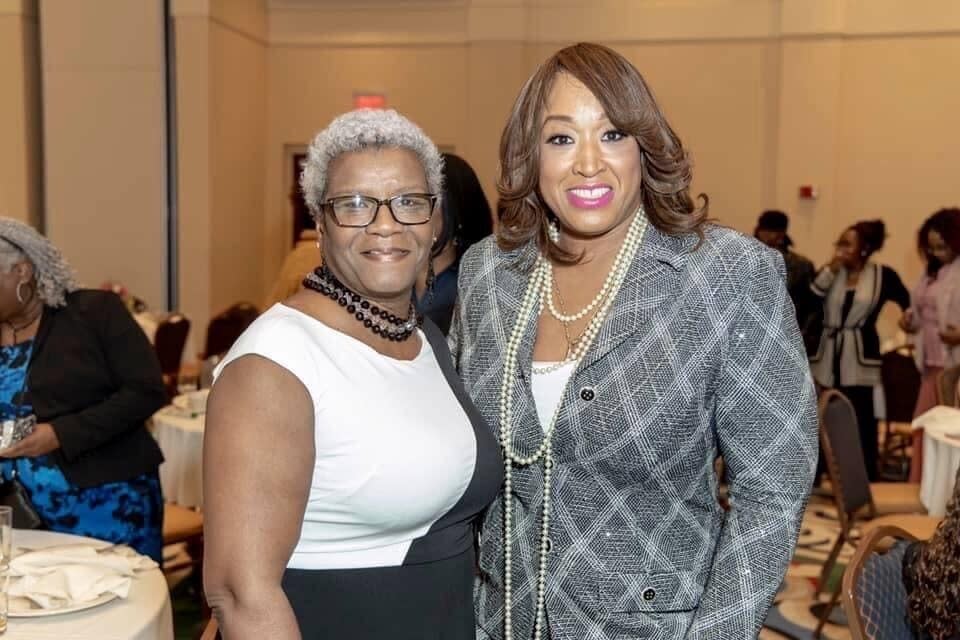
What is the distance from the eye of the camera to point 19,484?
129 inches

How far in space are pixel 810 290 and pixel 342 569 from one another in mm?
5973

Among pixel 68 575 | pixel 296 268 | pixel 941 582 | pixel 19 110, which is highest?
pixel 19 110

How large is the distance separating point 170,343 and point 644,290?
6.02 metres

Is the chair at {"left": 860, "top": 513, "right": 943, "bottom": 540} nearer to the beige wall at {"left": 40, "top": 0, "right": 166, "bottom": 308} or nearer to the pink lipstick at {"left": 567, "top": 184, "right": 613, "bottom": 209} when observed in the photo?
the pink lipstick at {"left": 567, "top": 184, "right": 613, "bottom": 209}

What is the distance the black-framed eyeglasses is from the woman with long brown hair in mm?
249

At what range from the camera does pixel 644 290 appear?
1.69 metres

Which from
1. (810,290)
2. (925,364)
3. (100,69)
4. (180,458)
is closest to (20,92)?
(100,69)

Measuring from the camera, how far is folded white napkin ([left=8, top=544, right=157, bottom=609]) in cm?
235

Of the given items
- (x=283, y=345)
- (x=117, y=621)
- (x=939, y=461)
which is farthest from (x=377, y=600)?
(x=939, y=461)

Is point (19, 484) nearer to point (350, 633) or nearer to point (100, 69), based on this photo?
point (350, 633)

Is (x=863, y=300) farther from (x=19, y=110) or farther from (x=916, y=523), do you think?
(x=19, y=110)

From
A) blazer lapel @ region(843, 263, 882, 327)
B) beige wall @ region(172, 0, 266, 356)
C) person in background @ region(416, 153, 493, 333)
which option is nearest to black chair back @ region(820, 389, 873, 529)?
person in background @ region(416, 153, 493, 333)

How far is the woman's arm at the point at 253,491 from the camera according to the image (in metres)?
1.36

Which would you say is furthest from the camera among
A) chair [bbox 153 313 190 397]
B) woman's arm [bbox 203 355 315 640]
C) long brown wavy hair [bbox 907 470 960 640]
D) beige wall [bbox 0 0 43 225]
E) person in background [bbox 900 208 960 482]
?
beige wall [bbox 0 0 43 225]
